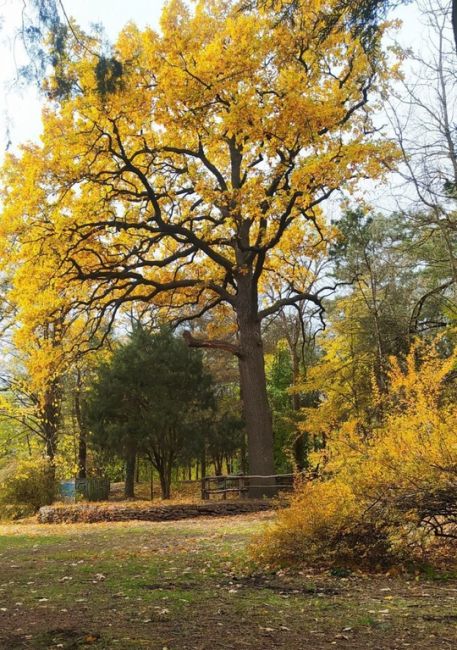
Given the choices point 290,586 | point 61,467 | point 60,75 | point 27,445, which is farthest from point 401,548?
point 27,445

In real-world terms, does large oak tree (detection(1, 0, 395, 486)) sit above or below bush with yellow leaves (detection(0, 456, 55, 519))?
above

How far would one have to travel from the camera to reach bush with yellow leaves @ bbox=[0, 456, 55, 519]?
1748cm

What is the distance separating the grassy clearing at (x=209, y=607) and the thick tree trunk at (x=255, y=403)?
796 cm

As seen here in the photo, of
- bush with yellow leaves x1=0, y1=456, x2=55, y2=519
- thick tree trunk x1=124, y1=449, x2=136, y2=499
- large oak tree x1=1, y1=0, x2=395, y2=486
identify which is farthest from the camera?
Result: thick tree trunk x1=124, y1=449, x2=136, y2=499

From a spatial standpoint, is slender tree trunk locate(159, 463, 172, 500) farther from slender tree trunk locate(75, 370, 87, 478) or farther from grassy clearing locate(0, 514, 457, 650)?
grassy clearing locate(0, 514, 457, 650)

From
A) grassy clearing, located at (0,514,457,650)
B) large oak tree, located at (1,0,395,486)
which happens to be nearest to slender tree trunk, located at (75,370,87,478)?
large oak tree, located at (1,0,395,486)

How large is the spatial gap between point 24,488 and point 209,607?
1552cm

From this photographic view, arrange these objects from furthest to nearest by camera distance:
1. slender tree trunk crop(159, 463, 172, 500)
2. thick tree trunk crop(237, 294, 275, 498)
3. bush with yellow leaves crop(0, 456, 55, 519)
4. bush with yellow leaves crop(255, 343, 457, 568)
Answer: slender tree trunk crop(159, 463, 172, 500)
bush with yellow leaves crop(0, 456, 55, 519)
thick tree trunk crop(237, 294, 275, 498)
bush with yellow leaves crop(255, 343, 457, 568)

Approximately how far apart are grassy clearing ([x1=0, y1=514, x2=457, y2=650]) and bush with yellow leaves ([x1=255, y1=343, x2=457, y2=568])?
1.05ft

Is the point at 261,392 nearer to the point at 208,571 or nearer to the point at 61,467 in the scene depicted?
the point at 61,467

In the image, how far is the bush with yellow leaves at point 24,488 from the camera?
17484 mm

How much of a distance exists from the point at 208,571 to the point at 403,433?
93.1 inches

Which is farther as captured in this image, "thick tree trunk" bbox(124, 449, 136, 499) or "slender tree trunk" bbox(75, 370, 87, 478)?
"slender tree trunk" bbox(75, 370, 87, 478)

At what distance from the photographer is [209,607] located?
13.4 feet
